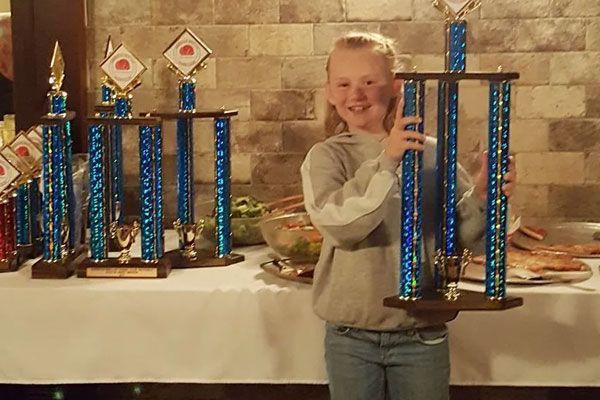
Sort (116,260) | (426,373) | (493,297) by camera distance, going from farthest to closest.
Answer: (116,260) → (426,373) → (493,297)

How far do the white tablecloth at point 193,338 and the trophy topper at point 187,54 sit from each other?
51 centimetres

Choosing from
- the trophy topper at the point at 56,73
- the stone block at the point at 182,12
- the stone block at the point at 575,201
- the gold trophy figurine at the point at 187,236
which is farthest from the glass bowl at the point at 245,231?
the stone block at the point at 575,201

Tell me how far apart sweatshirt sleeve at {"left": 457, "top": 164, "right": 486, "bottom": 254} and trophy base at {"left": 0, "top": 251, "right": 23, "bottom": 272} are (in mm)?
1057

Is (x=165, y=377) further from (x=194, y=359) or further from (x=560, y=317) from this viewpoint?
(x=560, y=317)

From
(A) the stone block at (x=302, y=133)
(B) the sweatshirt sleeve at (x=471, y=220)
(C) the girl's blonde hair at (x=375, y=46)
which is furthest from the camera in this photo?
(A) the stone block at (x=302, y=133)

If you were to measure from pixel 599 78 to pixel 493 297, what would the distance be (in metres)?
1.23

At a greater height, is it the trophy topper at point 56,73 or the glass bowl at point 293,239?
the trophy topper at point 56,73

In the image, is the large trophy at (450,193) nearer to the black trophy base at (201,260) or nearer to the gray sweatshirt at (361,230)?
the gray sweatshirt at (361,230)

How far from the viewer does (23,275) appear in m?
2.19

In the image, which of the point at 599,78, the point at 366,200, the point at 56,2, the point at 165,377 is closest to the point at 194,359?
→ the point at 165,377

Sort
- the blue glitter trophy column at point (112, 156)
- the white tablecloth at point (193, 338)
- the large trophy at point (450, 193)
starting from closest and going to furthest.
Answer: the large trophy at point (450, 193) → the white tablecloth at point (193, 338) → the blue glitter trophy column at point (112, 156)

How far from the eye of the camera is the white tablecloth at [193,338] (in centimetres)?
201

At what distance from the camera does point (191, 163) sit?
2332mm

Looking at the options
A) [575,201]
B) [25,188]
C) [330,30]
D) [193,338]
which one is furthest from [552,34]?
[25,188]
